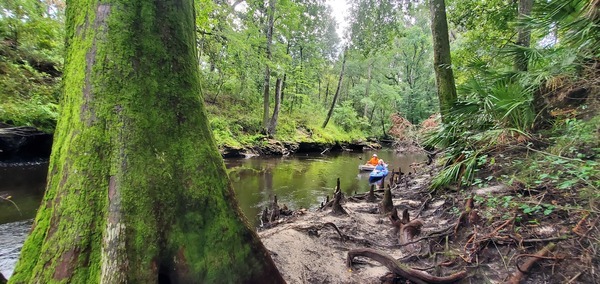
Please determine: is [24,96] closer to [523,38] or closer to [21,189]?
[21,189]

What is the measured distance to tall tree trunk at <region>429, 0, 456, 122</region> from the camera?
637 centimetres

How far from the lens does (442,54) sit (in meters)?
6.48

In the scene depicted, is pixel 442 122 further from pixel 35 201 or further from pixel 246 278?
pixel 35 201

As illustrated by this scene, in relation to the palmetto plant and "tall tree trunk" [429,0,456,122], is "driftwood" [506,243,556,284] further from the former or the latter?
"tall tree trunk" [429,0,456,122]

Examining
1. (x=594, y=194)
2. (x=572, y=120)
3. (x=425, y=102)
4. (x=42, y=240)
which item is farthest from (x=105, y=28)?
(x=425, y=102)

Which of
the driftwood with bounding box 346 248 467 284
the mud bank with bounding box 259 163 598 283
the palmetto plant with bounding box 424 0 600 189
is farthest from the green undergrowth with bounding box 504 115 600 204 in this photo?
the driftwood with bounding box 346 248 467 284

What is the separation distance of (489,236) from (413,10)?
7665mm

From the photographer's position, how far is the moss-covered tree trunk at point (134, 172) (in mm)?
1788

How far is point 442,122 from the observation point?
6.00m

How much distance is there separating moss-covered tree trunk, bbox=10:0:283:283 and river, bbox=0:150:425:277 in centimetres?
263

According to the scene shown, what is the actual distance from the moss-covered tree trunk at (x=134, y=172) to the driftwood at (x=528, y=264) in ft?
7.39

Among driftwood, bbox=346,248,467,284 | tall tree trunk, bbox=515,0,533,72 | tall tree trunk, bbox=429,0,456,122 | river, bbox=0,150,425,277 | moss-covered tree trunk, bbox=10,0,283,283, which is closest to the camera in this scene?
moss-covered tree trunk, bbox=10,0,283,283

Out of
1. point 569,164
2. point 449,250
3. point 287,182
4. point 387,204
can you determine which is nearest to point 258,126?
point 287,182

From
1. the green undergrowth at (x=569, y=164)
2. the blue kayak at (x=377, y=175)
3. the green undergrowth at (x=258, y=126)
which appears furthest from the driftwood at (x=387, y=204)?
the green undergrowth at (x=258, y=126)
